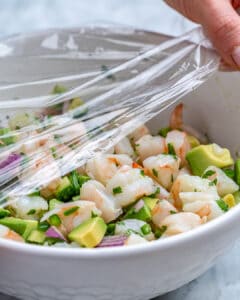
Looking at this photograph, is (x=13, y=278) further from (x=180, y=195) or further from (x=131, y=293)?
(x=180, y=195)

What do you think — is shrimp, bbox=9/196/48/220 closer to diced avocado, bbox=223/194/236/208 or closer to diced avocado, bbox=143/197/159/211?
diced avocado, bbox=143/197/159/211

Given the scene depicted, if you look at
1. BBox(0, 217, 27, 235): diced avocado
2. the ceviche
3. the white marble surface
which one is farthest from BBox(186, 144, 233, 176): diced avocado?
the white marble surface

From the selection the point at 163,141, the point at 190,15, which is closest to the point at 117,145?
the point at 163,141

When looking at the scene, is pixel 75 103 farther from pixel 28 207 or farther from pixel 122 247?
pixel 122 247

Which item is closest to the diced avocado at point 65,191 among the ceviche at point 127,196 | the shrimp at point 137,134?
the ceviche at point 127,196

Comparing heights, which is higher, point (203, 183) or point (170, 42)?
point (170, 42)
